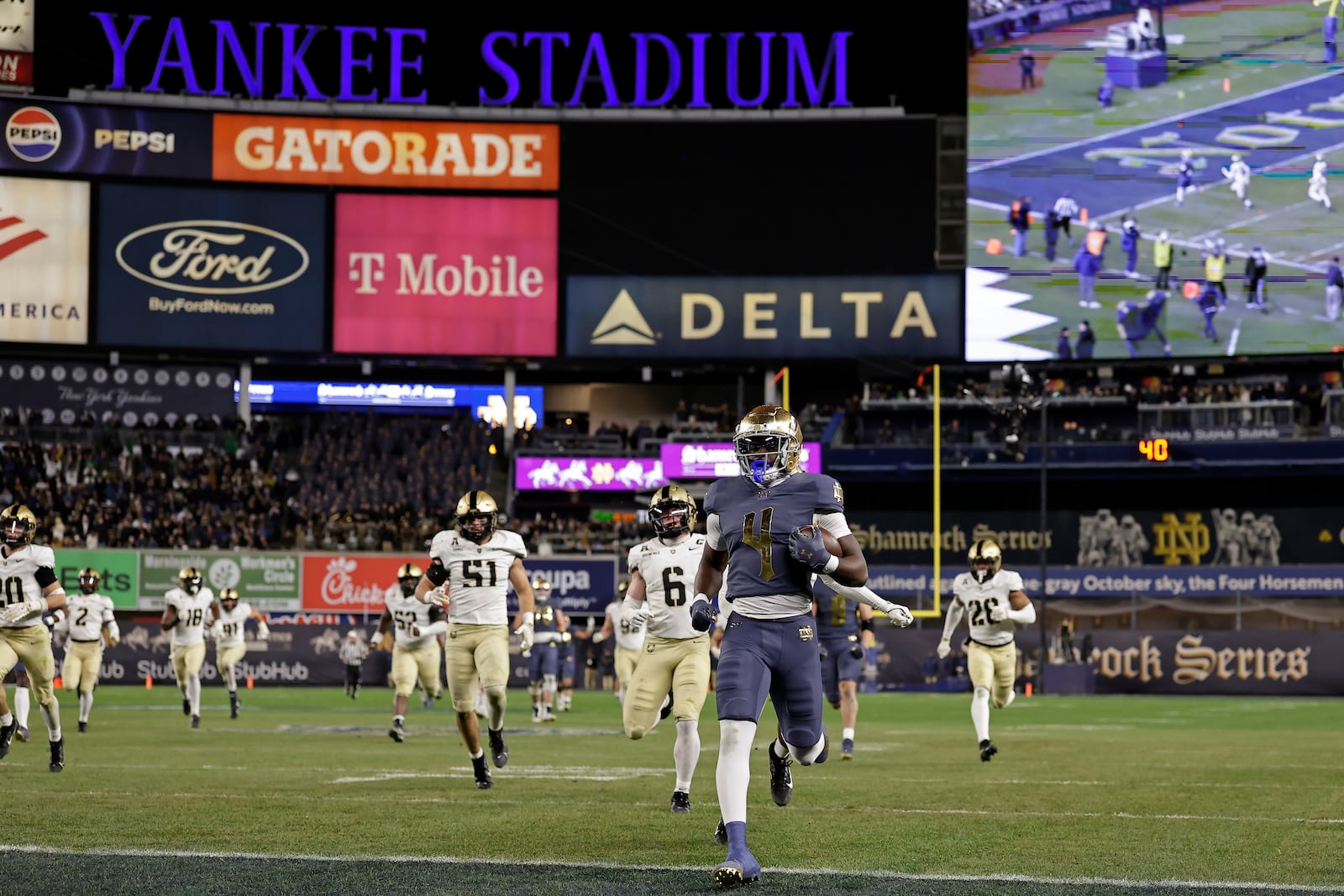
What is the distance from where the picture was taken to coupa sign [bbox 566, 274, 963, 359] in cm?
5309

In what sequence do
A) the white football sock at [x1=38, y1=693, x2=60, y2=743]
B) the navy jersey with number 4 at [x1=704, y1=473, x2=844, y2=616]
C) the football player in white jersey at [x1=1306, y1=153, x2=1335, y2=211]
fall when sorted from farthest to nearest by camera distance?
the football player in white jersey at [x1=1306, y1=153, x2=1335, y2=211]
the white football sock at [x1=38, y1=693, x2=60, y2=743]
the navy jersey with number 4 at [x1=704, y1=473, x2=844, y2=616]

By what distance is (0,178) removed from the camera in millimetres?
50594

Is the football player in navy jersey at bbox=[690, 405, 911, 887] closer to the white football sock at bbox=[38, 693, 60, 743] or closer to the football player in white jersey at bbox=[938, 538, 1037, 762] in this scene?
the white football sock at bbox=[38, 693, 60, 743]

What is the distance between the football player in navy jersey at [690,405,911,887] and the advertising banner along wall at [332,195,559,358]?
4495 cm

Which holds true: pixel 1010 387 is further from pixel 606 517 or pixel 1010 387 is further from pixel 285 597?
pixel 285 597

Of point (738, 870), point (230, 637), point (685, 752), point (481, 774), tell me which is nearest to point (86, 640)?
point (230, 637)

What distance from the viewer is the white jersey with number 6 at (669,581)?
1298 cm

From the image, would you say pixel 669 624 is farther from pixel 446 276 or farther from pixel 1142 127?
pixel 1142 127

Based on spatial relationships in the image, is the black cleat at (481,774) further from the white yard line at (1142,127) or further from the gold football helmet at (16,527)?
the white yard line at (1142,127)

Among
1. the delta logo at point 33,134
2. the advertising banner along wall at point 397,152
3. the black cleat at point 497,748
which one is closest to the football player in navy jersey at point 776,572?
the black cleat at point 497,748

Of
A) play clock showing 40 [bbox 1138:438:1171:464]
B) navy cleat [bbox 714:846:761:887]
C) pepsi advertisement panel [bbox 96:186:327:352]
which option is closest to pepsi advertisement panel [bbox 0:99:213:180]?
pepsi advertisement panel [bbox 96:186:327:352]

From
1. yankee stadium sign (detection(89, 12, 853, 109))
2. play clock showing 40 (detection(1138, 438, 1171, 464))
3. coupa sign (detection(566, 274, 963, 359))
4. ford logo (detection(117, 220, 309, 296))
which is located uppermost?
yankee stadium sign (detection(89, 12, 853, 109))

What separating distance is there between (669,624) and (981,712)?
571 cm

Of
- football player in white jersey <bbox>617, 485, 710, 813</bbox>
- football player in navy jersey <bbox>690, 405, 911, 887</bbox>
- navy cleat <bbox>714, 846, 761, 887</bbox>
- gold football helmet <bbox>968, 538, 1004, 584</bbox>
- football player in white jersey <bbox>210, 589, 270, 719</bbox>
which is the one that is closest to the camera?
navy cleat <bbox>714, 846, 761, 887</bbox>
